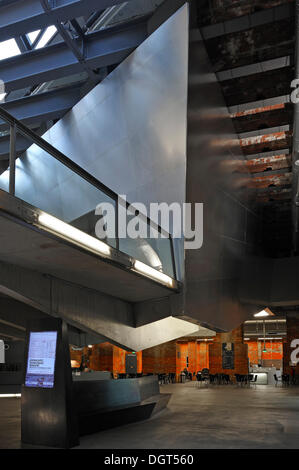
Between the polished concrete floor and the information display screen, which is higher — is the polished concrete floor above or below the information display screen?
below

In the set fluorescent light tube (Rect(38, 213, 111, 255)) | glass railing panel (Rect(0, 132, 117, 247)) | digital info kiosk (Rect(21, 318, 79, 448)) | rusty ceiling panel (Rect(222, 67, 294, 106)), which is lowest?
digital info kiosk (Rect(21, 318, 79, 448))

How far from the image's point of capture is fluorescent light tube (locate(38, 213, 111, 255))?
704 centimetres

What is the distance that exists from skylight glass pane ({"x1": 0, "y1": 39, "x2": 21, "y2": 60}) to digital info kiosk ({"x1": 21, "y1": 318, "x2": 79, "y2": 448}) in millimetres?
9813

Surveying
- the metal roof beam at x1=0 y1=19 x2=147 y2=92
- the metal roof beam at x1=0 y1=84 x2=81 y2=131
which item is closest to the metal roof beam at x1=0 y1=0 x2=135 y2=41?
the metal roof beam at x1=0 y1=19 x2=147 y2=92

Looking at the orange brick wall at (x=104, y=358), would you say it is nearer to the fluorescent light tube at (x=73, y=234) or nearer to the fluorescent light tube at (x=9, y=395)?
the fluorescent light tube at (x=9, y=395)

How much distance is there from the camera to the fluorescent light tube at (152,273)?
9.98m

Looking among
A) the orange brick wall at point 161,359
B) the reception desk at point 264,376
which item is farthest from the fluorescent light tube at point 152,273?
the orange brick wall at point 161,359

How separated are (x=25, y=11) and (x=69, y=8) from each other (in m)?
1.17

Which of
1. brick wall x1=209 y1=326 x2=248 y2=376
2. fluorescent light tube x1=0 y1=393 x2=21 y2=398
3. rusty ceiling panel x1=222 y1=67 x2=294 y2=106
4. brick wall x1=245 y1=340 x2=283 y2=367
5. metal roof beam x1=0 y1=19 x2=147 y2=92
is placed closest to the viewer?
metal roof beam x1=0 y1=19 x2=147 y2=92

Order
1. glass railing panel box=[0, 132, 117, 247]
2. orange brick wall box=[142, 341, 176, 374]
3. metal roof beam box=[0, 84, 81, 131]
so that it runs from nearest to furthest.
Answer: glass railing panel box=[0, 132, 117, 247]
metal roof beam box=[0, 84, 81, 131]
orange brick wall box=[142, 341, 176, 374]

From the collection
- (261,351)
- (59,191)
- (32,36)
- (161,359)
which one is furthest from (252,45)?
(261,351)

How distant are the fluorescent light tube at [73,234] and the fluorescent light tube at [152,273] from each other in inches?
50.2

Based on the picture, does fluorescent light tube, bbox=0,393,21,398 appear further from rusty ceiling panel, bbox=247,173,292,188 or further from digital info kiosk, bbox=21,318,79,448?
rusty ceiling panel, bbox=247,173,292,188

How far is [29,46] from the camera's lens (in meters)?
14.6
